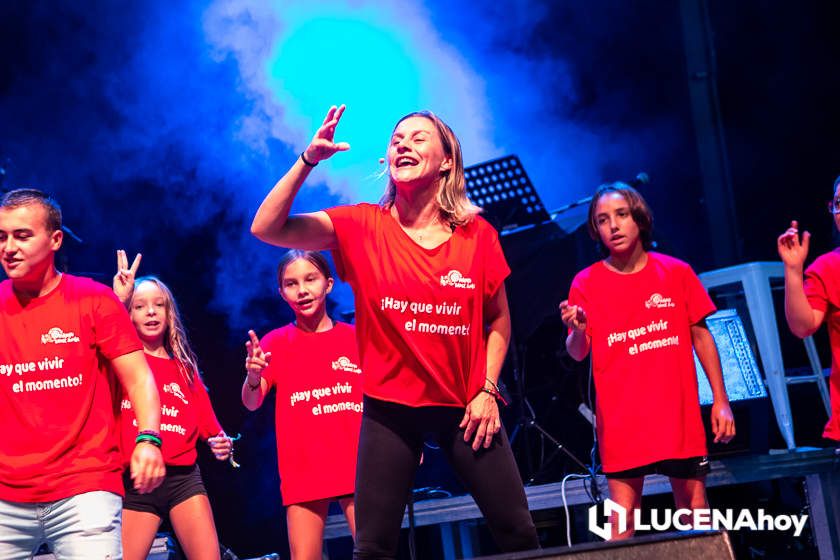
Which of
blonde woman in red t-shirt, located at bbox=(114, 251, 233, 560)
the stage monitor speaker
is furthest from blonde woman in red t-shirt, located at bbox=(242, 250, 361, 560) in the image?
the stage monitor speaker

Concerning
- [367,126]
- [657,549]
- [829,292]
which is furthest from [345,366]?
[367,126]

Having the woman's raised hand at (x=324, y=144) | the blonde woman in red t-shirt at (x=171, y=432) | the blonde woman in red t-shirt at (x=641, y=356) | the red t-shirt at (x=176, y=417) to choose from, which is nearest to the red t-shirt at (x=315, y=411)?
the blonde woman in red t-shirt at (x=171, y=432)

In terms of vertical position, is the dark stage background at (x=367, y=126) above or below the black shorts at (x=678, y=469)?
above

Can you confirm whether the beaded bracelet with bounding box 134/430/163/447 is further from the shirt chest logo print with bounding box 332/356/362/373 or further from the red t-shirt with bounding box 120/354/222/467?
the shirt chest logo print with bounding box 332/356/362/373

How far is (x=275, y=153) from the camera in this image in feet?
20.2

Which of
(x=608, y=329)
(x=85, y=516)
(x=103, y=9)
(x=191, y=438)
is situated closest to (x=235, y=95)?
(x=103, y=9)

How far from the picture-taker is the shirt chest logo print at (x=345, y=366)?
157 inches

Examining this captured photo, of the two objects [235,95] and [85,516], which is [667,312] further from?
[235,95]

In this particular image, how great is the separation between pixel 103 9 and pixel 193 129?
97cm

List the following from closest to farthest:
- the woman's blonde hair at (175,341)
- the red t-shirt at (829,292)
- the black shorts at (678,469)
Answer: the red t-shirt at (829,292)
the black shorts at (678,469)
the woman's blonde hair at (175,341)

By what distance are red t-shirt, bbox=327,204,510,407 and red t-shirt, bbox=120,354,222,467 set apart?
1.49 meters

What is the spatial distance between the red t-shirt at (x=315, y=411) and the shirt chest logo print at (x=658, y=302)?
1291 mm

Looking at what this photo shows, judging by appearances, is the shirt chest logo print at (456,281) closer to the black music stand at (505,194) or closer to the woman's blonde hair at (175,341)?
the woman's blonde hair at (175,341)

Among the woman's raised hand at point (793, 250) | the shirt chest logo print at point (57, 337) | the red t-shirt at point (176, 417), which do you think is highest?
the woman's raised hand at point (793, 250)
